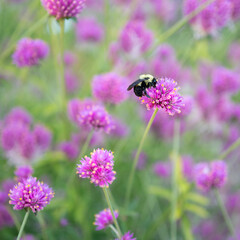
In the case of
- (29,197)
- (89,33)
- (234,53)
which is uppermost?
(234,53)

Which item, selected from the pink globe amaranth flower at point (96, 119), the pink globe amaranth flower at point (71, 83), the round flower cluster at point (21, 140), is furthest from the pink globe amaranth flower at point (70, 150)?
the pink globe amaranth flower at point (71, 83)

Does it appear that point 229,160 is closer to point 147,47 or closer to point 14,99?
point 147,47

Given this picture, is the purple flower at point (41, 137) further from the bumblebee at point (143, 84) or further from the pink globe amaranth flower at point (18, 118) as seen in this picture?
the bumblebee at point (143, 84)

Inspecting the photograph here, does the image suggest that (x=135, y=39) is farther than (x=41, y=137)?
Yes

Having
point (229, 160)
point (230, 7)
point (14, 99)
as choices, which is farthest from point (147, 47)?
point (229, 160)

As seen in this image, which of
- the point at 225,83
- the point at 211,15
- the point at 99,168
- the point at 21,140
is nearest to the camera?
the point at 99,168

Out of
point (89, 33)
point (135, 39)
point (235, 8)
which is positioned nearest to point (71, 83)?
point (89, 33)

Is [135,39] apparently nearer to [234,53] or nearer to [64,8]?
[64,8]

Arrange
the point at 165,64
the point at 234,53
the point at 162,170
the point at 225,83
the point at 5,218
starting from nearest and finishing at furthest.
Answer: the point at 5,218, the point at 225,83, the point at 162,170, the point at 165,64, the point at 234,53
